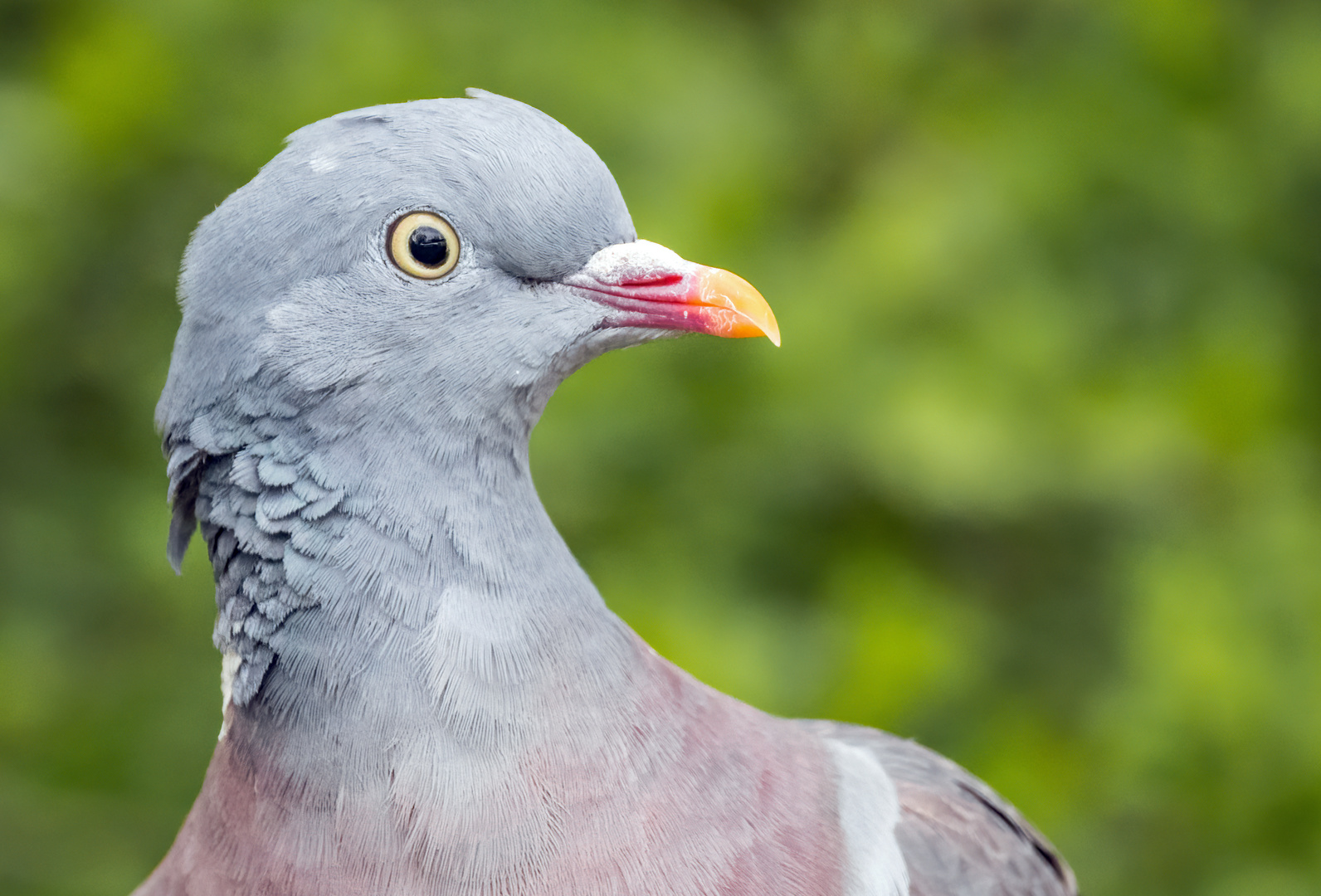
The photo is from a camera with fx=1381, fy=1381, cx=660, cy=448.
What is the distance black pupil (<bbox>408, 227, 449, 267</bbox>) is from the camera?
169 cm

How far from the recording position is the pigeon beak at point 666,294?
1771mm

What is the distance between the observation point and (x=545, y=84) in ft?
11.4

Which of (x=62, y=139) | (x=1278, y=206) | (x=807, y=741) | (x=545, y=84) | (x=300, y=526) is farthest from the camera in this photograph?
(x=1278, y=206)

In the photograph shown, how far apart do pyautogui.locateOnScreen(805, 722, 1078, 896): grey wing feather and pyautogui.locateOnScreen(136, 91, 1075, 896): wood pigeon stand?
0.30 meters

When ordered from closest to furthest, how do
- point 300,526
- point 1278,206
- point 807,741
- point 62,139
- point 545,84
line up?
point 300,526
point 807,741
point 62,139
point 545,84
point 1278,206

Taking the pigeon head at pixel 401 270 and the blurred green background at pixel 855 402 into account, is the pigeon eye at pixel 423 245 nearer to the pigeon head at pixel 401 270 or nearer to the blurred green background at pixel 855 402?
the pigeon head at pixel 401 270

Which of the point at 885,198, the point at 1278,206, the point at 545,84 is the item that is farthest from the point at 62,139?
the point at 1278,206

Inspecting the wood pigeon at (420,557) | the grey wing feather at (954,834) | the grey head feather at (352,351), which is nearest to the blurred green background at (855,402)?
the grey wing feather at (954,834)

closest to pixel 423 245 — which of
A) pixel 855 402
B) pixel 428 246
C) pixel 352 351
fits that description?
pixel 428 246

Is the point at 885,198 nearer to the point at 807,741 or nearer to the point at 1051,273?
the point at 1051,273

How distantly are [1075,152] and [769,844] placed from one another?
2529mm

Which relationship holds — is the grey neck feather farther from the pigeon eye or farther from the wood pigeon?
the pigeon eye

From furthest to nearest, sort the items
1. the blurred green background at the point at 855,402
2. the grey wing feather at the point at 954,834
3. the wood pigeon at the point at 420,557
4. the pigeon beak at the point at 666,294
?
the blurred green background at the point at 855,402, the grey wing feather at the point at 954,834, the pigeon beak at the point at 666,294, the wood pigeon at the point at 420,557

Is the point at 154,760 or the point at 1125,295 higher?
the point at 1125,295
